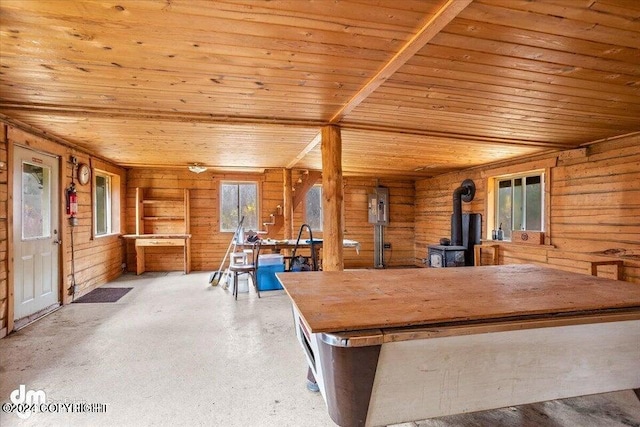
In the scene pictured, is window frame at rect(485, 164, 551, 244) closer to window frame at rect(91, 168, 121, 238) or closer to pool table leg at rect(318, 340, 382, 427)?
pool table leg at rect(318, 340, 382, 427)

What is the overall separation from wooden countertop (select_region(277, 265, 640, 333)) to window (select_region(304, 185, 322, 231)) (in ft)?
17.1

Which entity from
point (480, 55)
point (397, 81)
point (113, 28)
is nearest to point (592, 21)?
point (480, 55)

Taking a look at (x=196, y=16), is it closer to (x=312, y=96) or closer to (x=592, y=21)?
(x=312, y=96)

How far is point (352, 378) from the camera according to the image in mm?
1290

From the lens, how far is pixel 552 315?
5.03 ft

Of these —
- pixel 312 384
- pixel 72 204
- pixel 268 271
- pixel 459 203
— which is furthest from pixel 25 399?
pixel 459 203

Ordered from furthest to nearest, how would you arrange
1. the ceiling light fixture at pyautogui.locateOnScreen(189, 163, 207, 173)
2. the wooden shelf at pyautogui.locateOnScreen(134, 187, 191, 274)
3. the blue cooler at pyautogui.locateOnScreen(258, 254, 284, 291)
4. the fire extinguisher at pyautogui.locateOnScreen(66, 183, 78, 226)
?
the wooden shelf at pyautogui.locateOnScreen(134, 187, 191, 274) < the ceiling light fixture at pyautogui.locateOnScreen(189, 163, 207, 173) < the blue cooler at pyautogui.locateOnScreen(258, 254, 284, 291) < the fire extinguisher at pyautogui.locateOnScreen(66, 183, 78, 226)

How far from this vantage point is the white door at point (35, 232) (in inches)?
138

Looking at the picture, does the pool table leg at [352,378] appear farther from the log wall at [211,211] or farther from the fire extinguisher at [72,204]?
the log wall at [211,211]

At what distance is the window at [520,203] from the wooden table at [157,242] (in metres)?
6.06

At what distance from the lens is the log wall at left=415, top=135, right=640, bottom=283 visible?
12.6 ft

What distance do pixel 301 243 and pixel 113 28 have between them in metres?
4.11

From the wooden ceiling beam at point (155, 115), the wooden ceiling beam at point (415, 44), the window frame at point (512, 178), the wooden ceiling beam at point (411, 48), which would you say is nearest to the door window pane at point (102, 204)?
the wooden ceiling beam at point (155, 115)

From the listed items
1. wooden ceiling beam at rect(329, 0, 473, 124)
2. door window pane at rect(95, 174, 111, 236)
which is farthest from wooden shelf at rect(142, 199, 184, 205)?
wooden ceiling beam at rect(329, 0, 473, 124)
